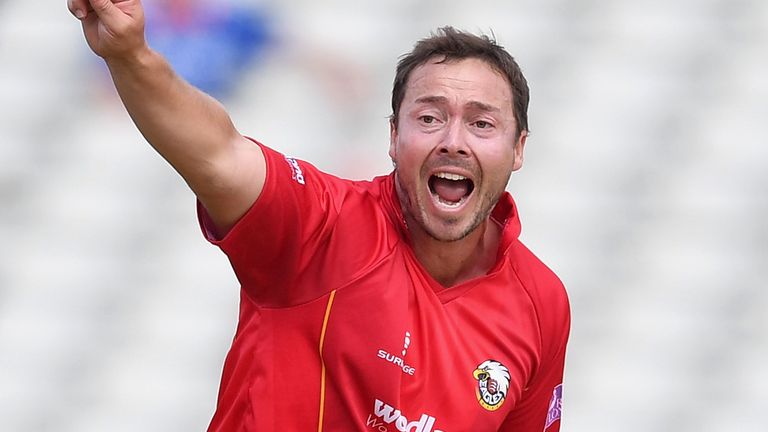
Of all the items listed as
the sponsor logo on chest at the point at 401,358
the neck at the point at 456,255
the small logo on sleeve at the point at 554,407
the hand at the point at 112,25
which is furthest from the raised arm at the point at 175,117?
the small logo on sleeve at the point at 554,407

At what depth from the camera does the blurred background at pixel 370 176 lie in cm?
443

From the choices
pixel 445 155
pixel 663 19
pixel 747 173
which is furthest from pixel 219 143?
pixel 663 19

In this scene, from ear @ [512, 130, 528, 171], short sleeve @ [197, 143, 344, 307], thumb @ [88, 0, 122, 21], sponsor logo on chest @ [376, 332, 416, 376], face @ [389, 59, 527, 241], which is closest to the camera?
thumb @ [88, 0, 122, 21]

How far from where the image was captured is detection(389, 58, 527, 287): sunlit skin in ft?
7.18

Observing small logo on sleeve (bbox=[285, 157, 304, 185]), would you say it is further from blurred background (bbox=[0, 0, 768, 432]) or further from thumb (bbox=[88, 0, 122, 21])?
blurred background (bbox=[0, 0, 768, 432])

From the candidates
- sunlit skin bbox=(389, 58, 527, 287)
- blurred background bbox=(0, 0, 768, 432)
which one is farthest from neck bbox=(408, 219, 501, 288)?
blurred background bbox=(0, 0, 768, 432)

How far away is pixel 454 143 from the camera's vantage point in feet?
7.13

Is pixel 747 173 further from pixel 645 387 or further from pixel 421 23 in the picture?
pixel 421 23

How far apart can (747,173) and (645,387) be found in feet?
3.65

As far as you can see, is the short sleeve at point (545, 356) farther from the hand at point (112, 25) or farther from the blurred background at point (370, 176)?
the blurred background at point (370, 176)

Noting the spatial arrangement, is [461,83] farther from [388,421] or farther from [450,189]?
[388,421]

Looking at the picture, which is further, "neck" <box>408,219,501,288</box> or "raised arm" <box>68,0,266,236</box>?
"neck" <box>408,219,501,288</box>

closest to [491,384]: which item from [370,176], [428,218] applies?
[428,218]

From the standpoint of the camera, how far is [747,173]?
5051 millimetres
